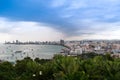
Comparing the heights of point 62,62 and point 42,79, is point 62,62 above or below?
above

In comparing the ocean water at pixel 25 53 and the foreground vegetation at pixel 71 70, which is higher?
the foreground vegetation at pixel 71 70

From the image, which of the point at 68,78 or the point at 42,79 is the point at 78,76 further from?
the point at 42,79

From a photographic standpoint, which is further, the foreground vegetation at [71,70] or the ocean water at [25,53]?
the ocean water at [25,53]

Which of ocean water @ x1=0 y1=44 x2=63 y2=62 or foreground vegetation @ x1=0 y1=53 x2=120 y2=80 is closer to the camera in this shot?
foreground vegetation @ x1=0 y1=53 x2=120 y2=80

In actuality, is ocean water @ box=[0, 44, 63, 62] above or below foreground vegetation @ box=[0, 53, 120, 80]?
below

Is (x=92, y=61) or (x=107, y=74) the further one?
(x=92, y=61)

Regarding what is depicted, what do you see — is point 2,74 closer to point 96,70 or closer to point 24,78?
point 24,78

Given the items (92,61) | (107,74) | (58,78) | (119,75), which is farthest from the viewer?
(92,61)

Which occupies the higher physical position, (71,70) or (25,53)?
(71,70)

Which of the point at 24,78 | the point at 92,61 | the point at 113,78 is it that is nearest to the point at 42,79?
the point at 24,78

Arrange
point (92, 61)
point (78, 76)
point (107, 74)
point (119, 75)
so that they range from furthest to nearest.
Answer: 1. point (92, 61)
2. point (107, 74)
3. point (119, 75)
4. point (78, 76)

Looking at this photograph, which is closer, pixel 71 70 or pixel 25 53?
pixel 71 70
